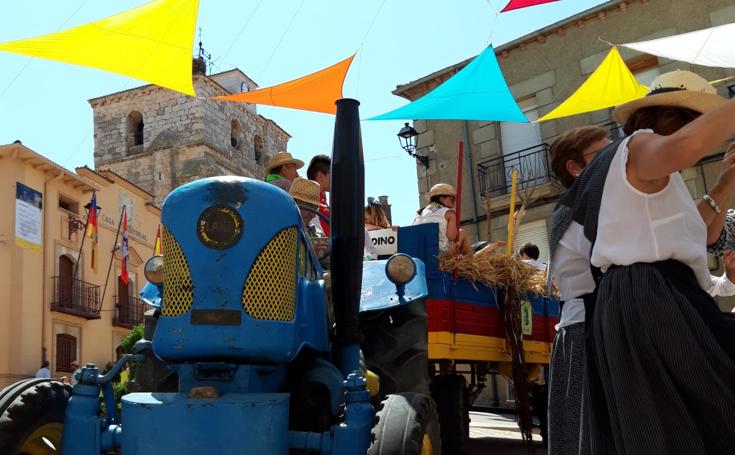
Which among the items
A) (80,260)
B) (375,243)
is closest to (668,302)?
(375,243)

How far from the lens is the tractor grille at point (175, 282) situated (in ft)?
10.5

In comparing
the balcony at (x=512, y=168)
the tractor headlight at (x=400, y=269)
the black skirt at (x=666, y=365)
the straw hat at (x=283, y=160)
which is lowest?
the black skirt at (x=666, y=365)

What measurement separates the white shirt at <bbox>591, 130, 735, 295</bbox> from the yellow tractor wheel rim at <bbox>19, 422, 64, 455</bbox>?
244cm

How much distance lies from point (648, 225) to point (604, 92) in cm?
889

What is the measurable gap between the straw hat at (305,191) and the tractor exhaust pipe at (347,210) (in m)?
1.22

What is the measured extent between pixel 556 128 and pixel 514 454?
35.4 ft

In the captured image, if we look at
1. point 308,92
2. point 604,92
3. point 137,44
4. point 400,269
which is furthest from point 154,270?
point 604,92

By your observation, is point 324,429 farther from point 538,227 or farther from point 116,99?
point 116,99

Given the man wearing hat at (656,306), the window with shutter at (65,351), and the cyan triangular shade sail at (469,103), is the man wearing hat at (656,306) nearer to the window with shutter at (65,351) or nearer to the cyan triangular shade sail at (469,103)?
the cyan triangular shade sail at (469,103)

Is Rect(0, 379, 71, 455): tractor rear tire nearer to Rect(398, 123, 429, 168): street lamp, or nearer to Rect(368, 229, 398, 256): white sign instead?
Rect(368, 229, 398, 256): white sign

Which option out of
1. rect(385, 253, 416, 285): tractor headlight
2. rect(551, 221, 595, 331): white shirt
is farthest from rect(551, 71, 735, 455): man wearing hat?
rect(385, 253, 416, 285): tractor headlight

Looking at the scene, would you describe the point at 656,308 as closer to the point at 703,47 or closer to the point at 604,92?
the point at 703,47

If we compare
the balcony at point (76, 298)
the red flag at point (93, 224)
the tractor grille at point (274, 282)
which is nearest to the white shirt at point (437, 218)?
the tractor grille at point (274, 282)

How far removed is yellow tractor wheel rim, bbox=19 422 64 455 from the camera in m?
3.34
